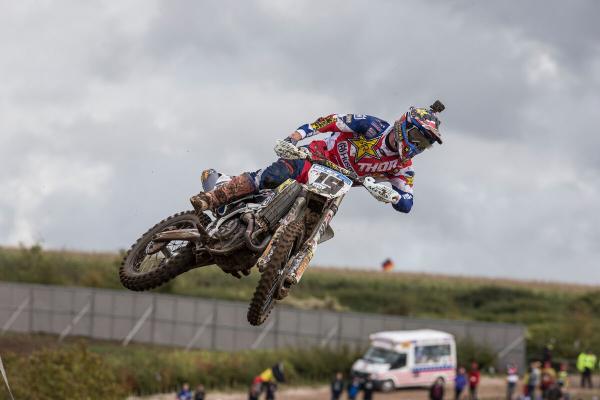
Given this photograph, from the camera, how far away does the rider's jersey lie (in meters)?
18.6

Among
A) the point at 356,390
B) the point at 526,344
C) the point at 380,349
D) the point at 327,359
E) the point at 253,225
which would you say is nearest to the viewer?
the point at 253,225

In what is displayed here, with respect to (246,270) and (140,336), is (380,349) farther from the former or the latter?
(246,270)

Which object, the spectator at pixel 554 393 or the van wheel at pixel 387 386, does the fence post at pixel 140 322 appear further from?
the spectator at pixel 554 393

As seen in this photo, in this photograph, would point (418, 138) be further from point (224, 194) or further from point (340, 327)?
point (340, 327)

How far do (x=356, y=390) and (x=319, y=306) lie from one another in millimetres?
30118

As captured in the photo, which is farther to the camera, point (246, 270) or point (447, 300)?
point (447, 300)

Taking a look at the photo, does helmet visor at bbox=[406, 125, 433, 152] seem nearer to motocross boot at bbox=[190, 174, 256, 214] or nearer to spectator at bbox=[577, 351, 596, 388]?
motocross boot at bbox=[190, 174, 256, 214]

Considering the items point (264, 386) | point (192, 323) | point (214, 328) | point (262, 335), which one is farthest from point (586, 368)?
point (192, 323)

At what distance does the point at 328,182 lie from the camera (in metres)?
18.4

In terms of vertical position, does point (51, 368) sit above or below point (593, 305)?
below

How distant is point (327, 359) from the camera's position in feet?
218

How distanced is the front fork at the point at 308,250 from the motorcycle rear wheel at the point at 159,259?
1.76 meters

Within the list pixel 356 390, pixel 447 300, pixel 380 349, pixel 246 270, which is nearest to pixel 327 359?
pixel 380 349

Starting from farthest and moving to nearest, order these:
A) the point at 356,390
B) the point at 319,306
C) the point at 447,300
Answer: the point at 447,300
the point at 319,306
the point at 356,390
